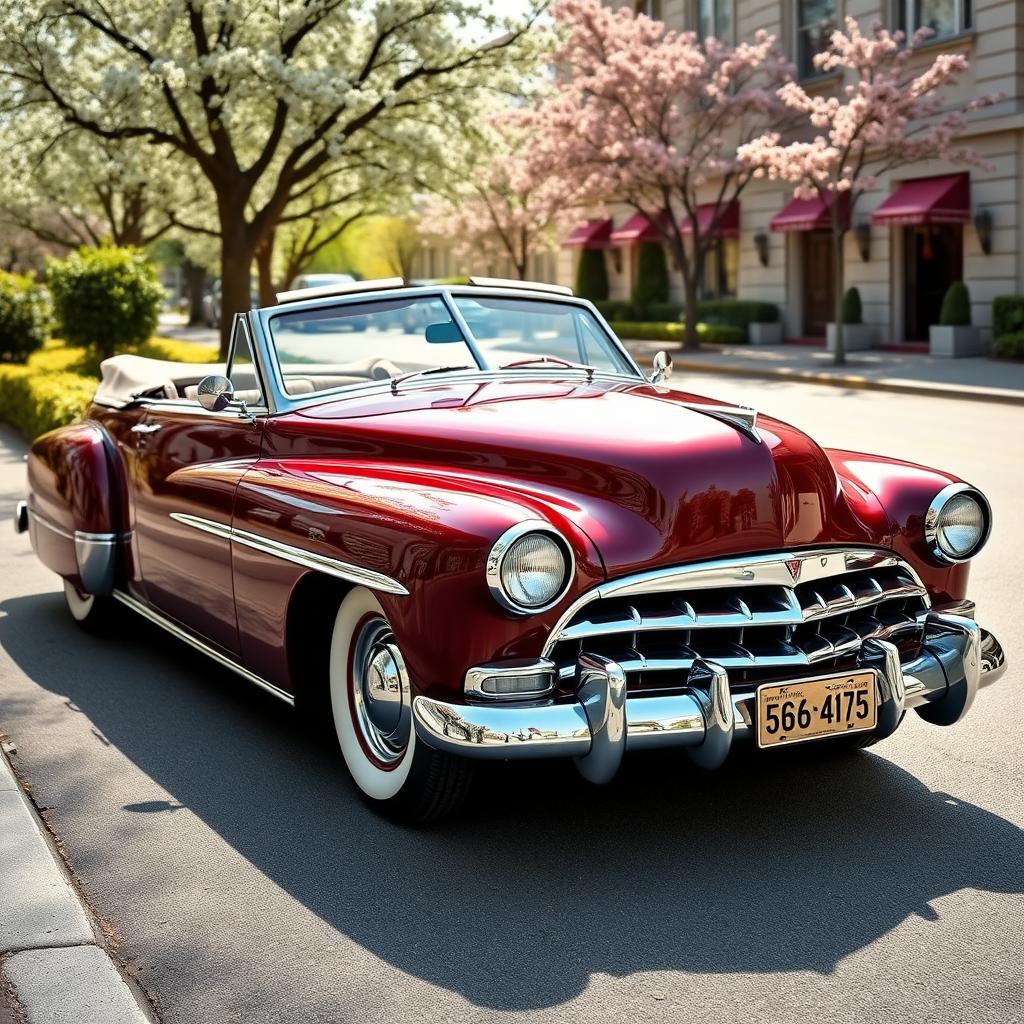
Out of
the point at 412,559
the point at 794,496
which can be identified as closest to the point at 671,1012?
the point at 412,559

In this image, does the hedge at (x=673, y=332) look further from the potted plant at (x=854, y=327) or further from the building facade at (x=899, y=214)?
the potted plant at (x=854, y=327)

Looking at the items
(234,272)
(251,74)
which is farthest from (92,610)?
(234,272)

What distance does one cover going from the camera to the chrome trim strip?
3908mm

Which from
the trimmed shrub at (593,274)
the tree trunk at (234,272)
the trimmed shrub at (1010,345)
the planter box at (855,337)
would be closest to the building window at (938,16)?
the planter box at (855,337)

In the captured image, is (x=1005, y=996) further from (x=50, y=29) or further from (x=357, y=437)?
(x=50, y=29)

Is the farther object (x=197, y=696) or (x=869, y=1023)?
(x=197, y=696)

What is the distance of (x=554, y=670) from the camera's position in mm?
3869

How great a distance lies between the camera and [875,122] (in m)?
24.1

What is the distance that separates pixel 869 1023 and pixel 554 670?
4.01 ft

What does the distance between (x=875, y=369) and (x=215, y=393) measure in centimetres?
1921

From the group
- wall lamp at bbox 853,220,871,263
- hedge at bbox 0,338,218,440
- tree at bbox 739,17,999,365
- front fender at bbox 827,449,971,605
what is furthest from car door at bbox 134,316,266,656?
wall lamp at bbox 853,220,871,263

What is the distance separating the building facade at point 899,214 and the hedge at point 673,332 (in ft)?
4.72

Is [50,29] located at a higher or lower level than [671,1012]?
higher

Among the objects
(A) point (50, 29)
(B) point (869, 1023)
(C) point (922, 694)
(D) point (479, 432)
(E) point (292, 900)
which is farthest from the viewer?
(A) point (50, 29)
